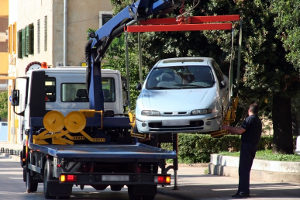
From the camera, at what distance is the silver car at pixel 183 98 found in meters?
17.4

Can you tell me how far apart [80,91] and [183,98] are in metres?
3.12

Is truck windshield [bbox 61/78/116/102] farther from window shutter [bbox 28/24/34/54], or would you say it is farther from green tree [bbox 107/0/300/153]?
window shutter [bbox 28/24/34/54]

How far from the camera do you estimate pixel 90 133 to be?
61.5 ft

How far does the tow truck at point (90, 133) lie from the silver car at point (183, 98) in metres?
0.52

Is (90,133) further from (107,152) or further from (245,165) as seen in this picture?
(245,165)

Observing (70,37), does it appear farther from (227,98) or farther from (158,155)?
(158,155)

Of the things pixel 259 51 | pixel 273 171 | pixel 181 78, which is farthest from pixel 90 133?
pixel 259 51

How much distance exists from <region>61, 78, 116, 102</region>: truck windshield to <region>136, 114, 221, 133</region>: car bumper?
263 cm

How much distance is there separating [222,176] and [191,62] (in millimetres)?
4940

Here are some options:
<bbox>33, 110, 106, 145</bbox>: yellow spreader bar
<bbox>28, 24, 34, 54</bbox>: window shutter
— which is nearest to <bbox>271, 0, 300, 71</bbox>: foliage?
<bbox>33, 110, 106, 145</bbox>: yellow spreader bar

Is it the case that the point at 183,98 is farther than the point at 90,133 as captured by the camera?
No

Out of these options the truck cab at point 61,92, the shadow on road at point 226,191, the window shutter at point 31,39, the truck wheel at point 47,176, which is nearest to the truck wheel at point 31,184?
the truck cab at point 61,92

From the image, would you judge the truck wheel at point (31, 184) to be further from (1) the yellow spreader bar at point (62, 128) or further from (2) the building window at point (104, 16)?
(2) the building window at point (104, 16)

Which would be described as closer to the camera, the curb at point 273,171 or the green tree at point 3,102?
the curb at point 273,171
